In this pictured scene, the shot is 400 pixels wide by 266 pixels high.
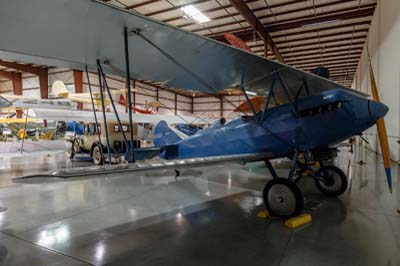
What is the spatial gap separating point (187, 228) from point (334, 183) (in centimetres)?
295

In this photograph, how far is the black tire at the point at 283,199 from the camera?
128 inches

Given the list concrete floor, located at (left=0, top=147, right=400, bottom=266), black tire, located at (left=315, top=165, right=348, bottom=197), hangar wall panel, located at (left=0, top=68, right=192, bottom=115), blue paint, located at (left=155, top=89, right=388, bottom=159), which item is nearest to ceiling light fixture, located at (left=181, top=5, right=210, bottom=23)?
blue paint, located at (left=155, top=89, right=388, bottom=159)

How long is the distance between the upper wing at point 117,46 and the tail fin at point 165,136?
7.64 ft

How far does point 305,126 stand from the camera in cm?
368

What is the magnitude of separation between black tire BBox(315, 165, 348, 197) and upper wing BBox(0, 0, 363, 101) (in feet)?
5.58

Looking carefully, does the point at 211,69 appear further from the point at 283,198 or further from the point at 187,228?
the point at 187,228

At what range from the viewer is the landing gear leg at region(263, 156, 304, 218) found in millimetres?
3252

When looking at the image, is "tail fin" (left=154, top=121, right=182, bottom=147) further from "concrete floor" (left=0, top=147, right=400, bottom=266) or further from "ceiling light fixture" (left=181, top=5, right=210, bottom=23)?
"ceiling light fixture" (left=181, top=5, right=210, bottom=23)

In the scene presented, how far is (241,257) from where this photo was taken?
2.29 metres

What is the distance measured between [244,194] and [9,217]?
3.69 meters

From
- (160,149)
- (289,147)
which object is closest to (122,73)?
(160,149)

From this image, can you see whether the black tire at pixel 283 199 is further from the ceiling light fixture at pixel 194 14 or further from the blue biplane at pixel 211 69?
the ceiling light fixture at pixel 194 14

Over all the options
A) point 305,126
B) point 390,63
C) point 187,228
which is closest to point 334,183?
point 305,126

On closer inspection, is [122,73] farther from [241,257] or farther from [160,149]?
[241,257]
